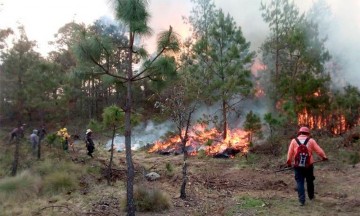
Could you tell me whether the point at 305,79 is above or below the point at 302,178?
above

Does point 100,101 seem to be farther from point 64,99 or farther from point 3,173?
point 3,173

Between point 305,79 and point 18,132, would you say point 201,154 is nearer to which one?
point 305,79

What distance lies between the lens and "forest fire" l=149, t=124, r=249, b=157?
1941cm

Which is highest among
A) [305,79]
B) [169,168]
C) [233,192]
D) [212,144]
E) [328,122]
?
[305,79]

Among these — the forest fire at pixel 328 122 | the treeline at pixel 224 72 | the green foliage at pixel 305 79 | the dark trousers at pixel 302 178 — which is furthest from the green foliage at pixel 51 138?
the dark trousers at pixel 302 178

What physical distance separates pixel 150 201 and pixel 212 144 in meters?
13.1

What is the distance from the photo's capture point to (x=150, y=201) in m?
8.38

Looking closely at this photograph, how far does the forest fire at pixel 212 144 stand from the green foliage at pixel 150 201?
31.5 ft

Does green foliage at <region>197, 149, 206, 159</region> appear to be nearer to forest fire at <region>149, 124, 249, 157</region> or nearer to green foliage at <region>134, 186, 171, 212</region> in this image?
forest fire at <region>149, 124, 249, 157</region>

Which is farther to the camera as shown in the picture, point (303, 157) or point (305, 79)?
point (305, 79)

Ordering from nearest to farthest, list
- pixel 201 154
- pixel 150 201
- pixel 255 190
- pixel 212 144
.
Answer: pixel 150 201 → pixel 255 190 → pixel 201 154 → pixel 212 144

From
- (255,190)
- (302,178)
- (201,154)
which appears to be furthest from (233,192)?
(201,154)

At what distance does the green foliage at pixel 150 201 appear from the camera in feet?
27.4

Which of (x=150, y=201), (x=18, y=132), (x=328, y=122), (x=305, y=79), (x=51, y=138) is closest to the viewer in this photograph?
(x=150, y=201)
